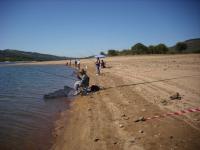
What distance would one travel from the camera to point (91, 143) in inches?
268

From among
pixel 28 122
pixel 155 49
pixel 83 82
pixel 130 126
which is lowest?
pixel 28 122

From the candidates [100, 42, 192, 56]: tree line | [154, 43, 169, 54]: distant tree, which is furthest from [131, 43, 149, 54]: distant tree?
[154, 43, 169, 54]: distant tree

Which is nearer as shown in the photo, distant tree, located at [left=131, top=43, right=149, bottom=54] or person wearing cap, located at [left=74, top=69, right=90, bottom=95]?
person wearing cap, located at [left=74, top=69, right=90, bottom=95]

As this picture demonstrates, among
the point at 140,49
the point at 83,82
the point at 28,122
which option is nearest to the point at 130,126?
the point at 28,122

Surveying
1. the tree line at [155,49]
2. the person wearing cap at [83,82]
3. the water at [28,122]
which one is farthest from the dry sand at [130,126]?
the tree line at [155,49]

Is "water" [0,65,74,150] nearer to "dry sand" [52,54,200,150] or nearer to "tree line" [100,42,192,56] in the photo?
"dry sand" [52,54,200,150]

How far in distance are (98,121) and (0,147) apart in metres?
3.75

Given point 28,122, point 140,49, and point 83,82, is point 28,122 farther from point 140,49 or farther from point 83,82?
point 140,49

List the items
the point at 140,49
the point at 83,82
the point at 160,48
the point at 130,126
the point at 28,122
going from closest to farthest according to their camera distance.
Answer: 1. the point at 130,126
2. the point at 28,122
3. the point at 83,82
4. the point at 160,48
5. the point at 140,49

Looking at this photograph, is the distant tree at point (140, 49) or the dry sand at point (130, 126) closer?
the dry sand at point (130, 126)

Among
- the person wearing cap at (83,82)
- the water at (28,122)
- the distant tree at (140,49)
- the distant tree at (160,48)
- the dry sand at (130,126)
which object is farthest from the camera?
the distant tree at (140,49)

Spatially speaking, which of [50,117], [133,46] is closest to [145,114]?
[50,117]

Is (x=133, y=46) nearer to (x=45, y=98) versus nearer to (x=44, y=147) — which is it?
(x=45, y=98)

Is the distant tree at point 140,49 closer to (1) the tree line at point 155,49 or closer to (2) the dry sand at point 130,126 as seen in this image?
(1) the tree line at point 155,49
